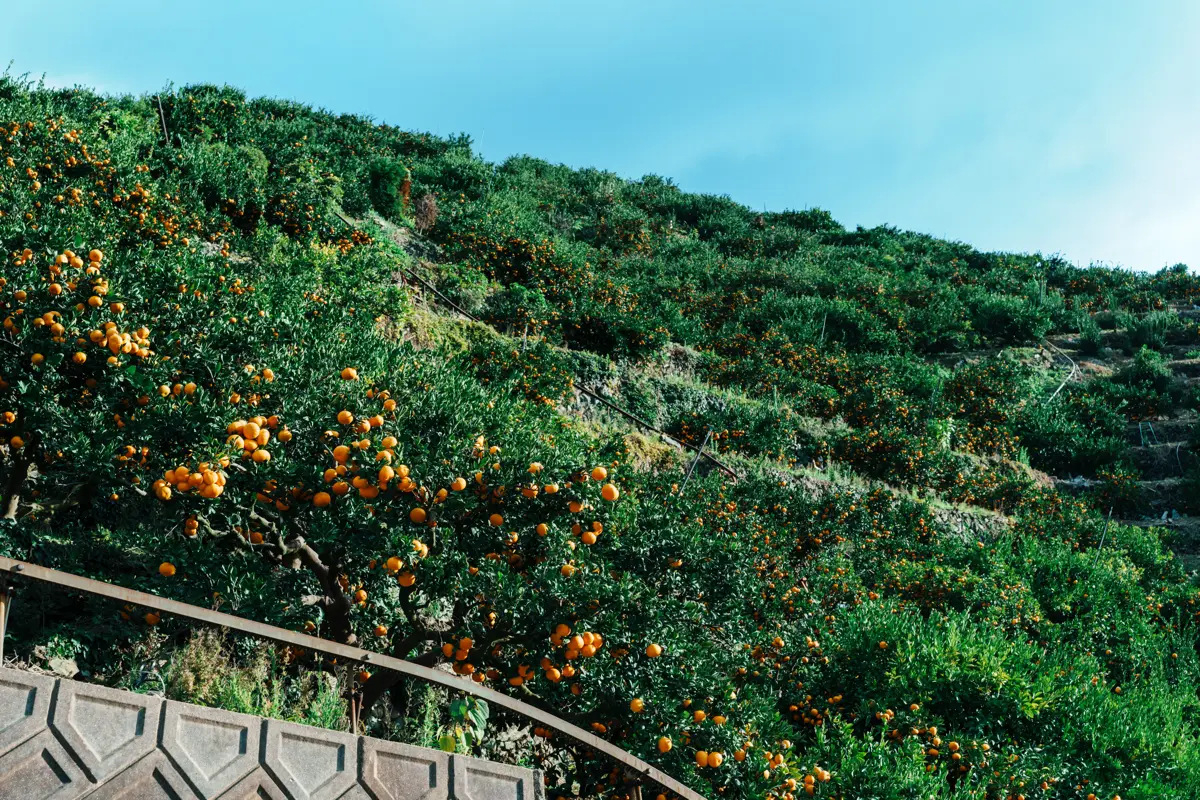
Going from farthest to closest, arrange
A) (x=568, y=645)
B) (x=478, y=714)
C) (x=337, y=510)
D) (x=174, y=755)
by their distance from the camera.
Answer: (x=337, y=510) → (x=478, y=714) → (x=568, y=645) → (x=174, y=755)

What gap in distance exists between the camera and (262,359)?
5883 millimetres

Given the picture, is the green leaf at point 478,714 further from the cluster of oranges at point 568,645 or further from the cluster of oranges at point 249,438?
the cluster of oranges at point 249,438

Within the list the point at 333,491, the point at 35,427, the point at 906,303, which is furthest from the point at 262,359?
the point at 906,303

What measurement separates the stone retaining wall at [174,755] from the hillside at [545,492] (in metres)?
1.14

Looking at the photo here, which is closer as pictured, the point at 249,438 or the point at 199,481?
the point at 199,481

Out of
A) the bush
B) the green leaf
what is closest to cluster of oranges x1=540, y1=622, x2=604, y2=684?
the green leaf

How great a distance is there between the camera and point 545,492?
15.6 ft

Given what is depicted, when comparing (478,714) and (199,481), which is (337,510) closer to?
(199,481)

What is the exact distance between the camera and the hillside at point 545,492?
470 cm

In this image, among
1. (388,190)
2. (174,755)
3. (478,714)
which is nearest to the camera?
(174,755)

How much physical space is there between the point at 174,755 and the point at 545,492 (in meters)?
2.40

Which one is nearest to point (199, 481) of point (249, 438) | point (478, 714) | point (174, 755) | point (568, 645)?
point (249, 438)

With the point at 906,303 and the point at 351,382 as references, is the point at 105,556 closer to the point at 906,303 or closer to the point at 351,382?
the point at 351,382

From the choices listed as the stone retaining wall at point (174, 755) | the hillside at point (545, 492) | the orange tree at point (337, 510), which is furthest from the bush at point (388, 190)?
the stone retaining wall at point (174, 755)
